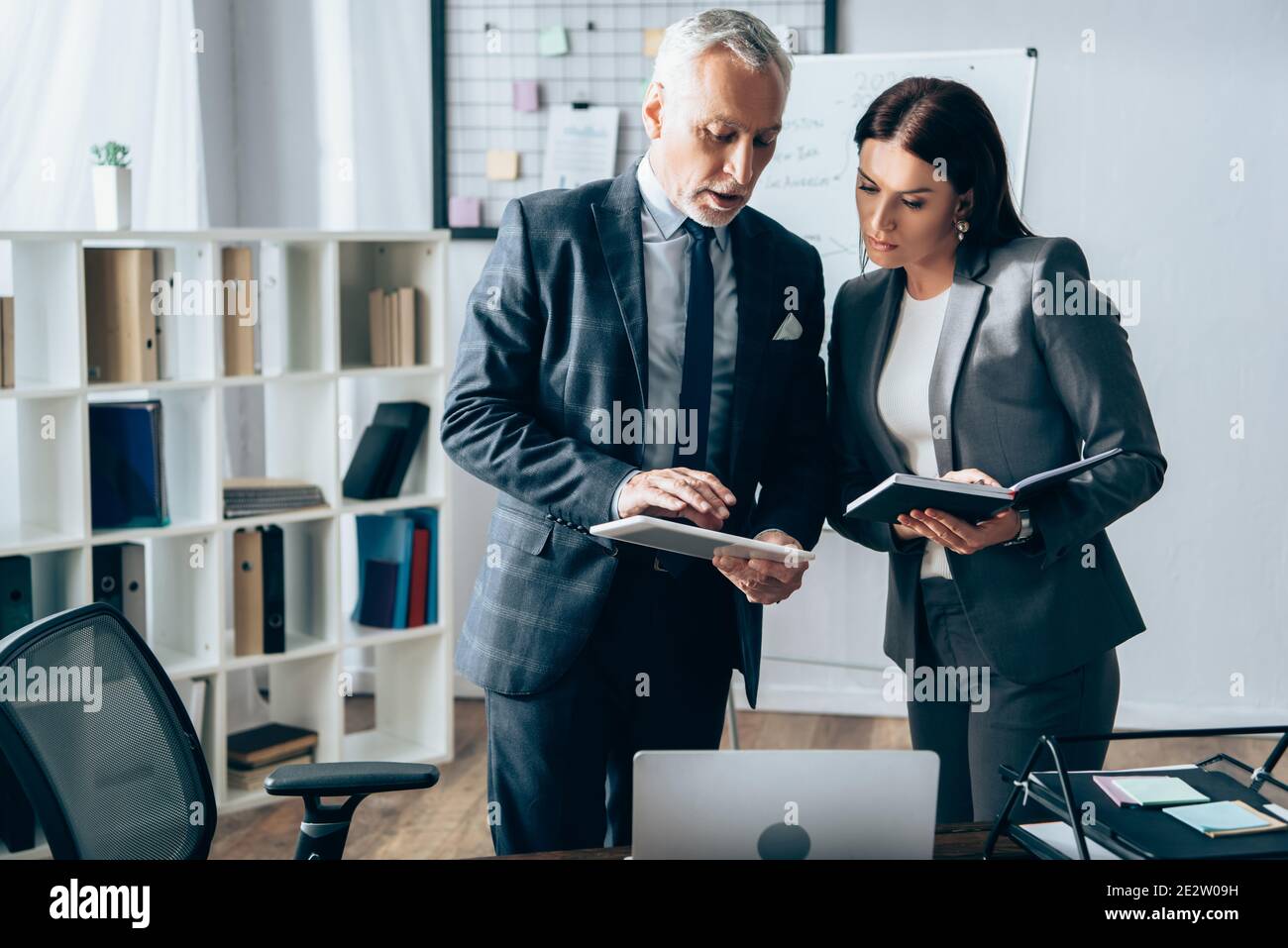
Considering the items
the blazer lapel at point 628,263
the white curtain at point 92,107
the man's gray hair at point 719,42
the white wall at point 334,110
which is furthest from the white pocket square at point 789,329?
the white wall at point 334,110

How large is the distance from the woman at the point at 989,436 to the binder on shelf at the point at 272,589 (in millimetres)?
1907

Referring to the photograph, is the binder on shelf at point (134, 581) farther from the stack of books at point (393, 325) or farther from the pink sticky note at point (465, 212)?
the pink sticky note at point (465, 212)

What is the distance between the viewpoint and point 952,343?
1728 millimetres

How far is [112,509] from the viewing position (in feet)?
9.66

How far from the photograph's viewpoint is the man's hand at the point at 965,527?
162cm

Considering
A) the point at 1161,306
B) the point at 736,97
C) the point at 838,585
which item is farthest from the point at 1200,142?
the point at 736,97

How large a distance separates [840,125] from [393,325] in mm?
1350

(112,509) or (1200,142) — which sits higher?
(1200,142)

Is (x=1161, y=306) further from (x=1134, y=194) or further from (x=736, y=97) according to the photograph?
(x=736, y=97)

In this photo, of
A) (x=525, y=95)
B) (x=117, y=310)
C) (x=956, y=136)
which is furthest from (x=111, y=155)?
(x=956, y=136)

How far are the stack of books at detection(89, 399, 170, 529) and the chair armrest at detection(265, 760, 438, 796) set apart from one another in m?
1.61

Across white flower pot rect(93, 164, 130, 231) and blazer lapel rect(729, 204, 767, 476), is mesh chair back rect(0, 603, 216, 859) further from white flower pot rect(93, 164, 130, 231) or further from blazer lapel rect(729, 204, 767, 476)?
white flower pot rect(93, 164, 130, 231)

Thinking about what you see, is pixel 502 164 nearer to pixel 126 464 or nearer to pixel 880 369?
pixel 126 464

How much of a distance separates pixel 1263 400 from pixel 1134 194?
0.72 metres
